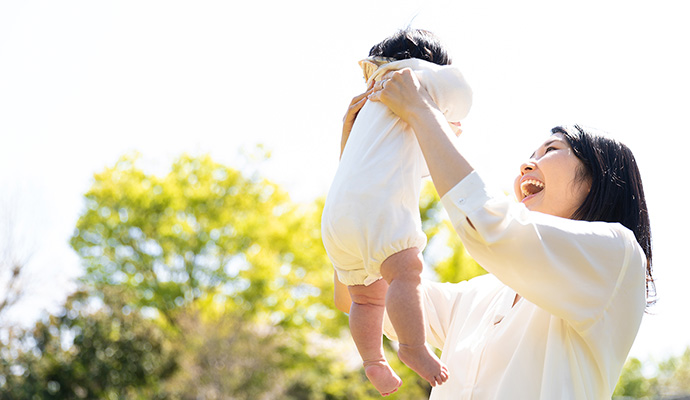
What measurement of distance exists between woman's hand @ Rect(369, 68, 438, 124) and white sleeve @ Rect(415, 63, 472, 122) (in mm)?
56

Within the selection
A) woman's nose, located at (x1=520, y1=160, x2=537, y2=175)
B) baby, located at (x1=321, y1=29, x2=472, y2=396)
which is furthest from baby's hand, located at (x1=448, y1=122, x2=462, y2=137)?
woman's nose, located at (x1=520, y1=160, x2=537, y2=175)

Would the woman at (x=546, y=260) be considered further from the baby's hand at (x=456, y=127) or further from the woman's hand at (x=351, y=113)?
the baby's hand at (x=456, y=127)

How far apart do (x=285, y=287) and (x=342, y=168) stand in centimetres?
1800

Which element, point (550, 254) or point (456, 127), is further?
point (456, 127)

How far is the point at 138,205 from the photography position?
2012 centimetres

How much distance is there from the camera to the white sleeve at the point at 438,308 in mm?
2441

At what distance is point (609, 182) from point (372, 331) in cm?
92

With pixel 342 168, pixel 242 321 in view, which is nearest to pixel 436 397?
pixel 342 168

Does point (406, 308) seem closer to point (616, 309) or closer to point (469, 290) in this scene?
point (616, 309)

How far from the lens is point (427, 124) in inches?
70.3

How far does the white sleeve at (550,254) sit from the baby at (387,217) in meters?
0.17

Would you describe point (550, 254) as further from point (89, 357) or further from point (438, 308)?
point (89, 357)

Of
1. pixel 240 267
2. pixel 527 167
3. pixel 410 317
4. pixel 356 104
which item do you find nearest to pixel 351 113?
pixel 356 104

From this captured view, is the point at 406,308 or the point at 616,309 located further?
the point at 616,309
